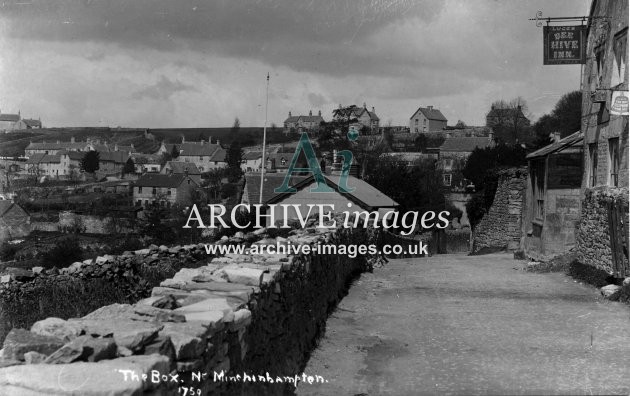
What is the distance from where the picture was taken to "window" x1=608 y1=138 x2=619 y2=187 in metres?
16.3

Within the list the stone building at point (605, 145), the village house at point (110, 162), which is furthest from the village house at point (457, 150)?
the stone building at point (605, 145)

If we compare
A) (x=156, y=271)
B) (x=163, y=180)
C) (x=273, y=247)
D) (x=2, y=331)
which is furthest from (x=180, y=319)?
(x=163, y=180)

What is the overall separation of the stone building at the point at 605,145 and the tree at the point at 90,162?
107 metres

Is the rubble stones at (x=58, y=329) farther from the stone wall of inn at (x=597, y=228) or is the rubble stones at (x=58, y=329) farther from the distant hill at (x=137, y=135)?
the distant hill at (x=137, y=135)

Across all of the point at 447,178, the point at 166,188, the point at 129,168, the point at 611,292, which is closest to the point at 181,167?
the point at 129,168

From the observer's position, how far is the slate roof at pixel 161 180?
88.3 meters

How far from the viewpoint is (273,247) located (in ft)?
29.1

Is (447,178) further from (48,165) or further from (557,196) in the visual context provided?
(48,165)

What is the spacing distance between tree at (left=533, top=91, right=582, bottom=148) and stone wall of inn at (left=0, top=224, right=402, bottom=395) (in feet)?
161

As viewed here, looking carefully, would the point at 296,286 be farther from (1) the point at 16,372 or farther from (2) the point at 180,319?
(1) the point at 16,372

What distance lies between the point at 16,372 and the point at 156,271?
7.32 m

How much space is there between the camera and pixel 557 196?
2217 cm

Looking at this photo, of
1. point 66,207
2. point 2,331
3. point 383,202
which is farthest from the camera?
point 66,207

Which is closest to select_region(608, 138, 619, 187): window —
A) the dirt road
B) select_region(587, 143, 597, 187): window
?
select_region(587, 143, 597, 187): window
